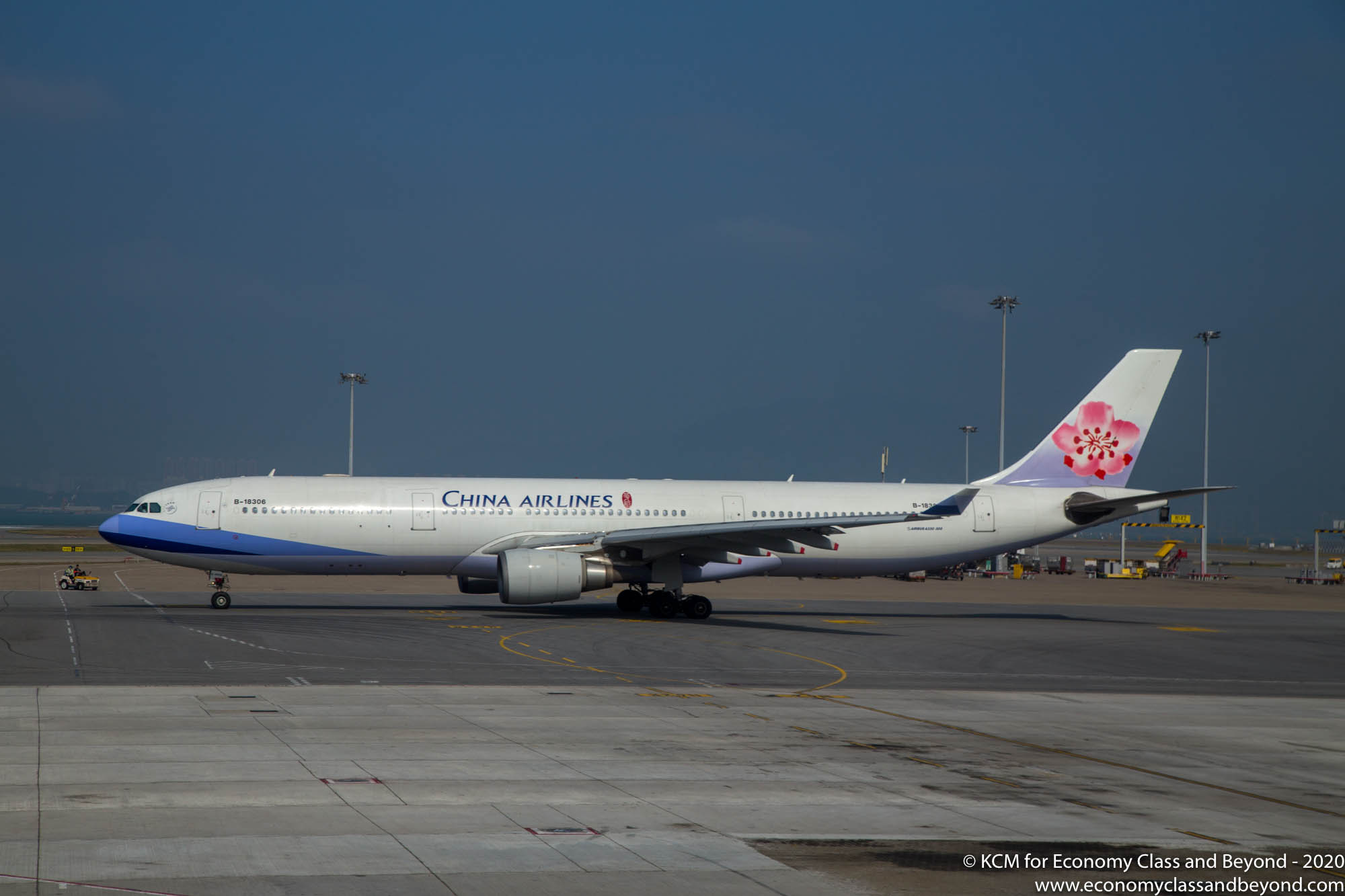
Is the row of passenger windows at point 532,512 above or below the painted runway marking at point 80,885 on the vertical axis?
above

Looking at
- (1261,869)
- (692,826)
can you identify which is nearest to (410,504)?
(692,826)

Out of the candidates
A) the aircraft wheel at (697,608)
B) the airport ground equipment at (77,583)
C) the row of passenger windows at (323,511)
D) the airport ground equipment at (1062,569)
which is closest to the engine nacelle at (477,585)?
the row of passenger windows at (323,511)

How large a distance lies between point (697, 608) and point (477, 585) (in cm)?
702

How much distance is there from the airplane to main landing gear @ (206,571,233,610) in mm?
59

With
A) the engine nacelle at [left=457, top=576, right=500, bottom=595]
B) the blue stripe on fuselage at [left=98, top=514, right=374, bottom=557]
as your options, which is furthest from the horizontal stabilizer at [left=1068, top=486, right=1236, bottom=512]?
the blue stripe on fuselage at [left=98, top=514, right=374, bottom=557]

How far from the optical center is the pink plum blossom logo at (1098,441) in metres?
39.0

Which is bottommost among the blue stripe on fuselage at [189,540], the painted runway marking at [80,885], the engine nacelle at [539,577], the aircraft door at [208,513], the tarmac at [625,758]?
the tarmac at [625,758]

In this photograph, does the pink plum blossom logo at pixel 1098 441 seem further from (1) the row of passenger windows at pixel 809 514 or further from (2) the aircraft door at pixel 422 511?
(2) the aircraft door at pixel 422 511

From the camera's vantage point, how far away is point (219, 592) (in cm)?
3278

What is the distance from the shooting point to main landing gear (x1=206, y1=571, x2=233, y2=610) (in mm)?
32406

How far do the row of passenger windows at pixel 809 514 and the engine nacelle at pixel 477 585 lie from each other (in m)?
8.62

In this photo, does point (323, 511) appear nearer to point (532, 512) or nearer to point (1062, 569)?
point (532, 512)

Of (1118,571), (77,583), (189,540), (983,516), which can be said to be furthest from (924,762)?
(1118,571)

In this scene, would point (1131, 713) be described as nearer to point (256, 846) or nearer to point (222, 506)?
point (256, 846)
